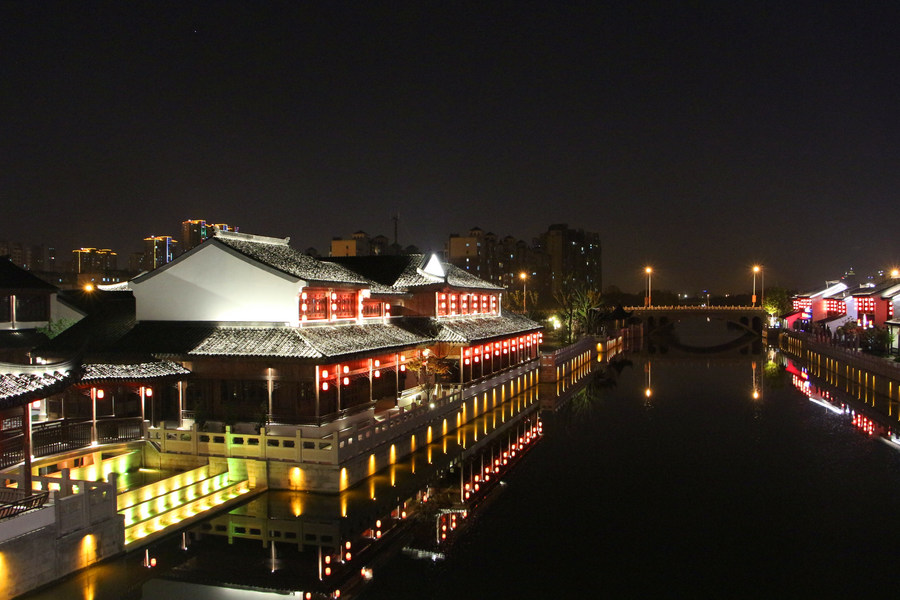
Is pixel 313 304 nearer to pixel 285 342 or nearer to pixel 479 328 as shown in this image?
pixel 285 342

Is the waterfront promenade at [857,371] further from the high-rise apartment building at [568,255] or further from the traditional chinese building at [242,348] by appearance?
the high-rise apartment building at [568,255]

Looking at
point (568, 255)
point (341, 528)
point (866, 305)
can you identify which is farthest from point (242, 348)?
point (568, 255)

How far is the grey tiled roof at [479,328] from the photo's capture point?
3199 centimetres

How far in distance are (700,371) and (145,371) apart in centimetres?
4850

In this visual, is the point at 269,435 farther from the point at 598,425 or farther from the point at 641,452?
the point at 598,425

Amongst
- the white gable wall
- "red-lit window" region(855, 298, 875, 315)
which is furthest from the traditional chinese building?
"red-lit window" region(855, 298, 875, 315)

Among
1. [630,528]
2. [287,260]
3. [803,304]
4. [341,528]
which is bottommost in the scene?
[630,528]

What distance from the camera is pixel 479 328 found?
121ft

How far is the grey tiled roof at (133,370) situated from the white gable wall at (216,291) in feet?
9.20

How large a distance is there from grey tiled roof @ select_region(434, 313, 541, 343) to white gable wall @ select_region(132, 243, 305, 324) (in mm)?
9765

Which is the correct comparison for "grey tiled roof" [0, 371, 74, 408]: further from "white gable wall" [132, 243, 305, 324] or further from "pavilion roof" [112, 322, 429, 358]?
"white gable wall" [132, 243, 305, 324]

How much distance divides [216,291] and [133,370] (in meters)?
4.71

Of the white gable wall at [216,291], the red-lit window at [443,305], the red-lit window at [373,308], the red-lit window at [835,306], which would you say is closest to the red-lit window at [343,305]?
the red-lit window at [373,308]

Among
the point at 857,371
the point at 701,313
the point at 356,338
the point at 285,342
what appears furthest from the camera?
the point at 701,313
